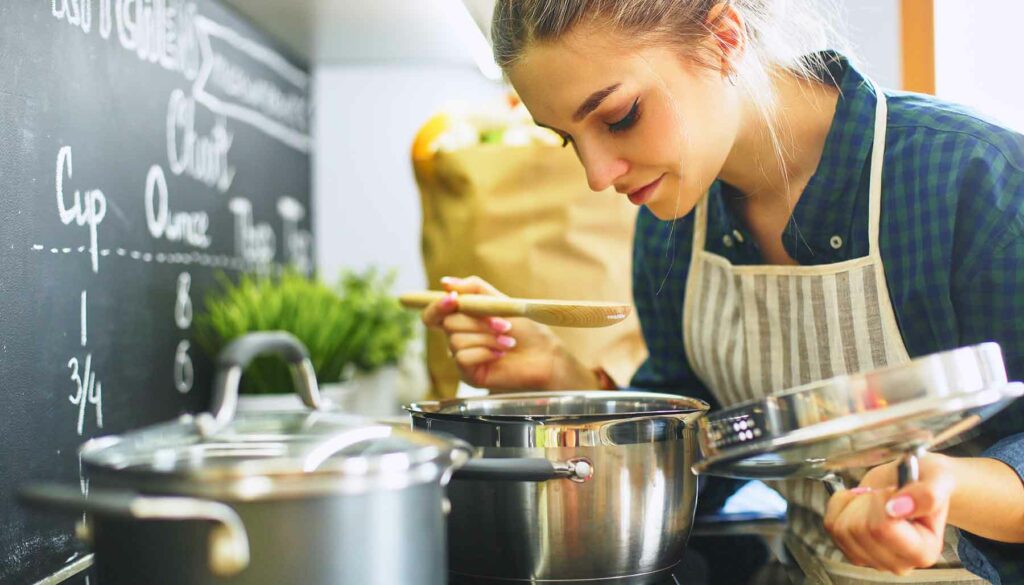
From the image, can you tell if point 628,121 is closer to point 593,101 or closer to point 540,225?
point 593,101

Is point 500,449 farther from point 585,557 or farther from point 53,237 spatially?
point 53,237

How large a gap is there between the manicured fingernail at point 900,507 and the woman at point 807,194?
46 millimetres

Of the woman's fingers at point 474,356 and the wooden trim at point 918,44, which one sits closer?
the woman's fingers at point 474,356

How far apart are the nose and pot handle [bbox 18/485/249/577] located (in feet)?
1.51

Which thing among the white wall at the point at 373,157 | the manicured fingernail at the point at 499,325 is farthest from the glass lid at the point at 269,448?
the white wall at the point at 373,157

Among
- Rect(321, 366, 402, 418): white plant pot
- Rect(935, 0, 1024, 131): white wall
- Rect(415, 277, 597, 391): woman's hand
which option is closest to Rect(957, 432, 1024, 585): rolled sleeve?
Rect(415, 277, 597, 391): woman's hand

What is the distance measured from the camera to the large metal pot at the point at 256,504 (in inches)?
19.0

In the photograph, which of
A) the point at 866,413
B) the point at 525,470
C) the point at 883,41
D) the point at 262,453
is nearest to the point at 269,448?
the point at 262,453

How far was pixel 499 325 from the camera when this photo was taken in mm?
1074

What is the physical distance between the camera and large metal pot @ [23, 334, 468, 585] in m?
0.48

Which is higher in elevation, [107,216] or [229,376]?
[107,216]

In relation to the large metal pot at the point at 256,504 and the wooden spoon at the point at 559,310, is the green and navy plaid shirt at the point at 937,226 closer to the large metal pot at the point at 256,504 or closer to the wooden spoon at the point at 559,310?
the wooden spoon at the point at 559,310

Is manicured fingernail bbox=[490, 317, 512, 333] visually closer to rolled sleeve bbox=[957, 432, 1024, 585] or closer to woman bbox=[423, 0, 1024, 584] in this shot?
woman bbox=[423, 0, 1024, 584]

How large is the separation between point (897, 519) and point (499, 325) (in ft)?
1.84
